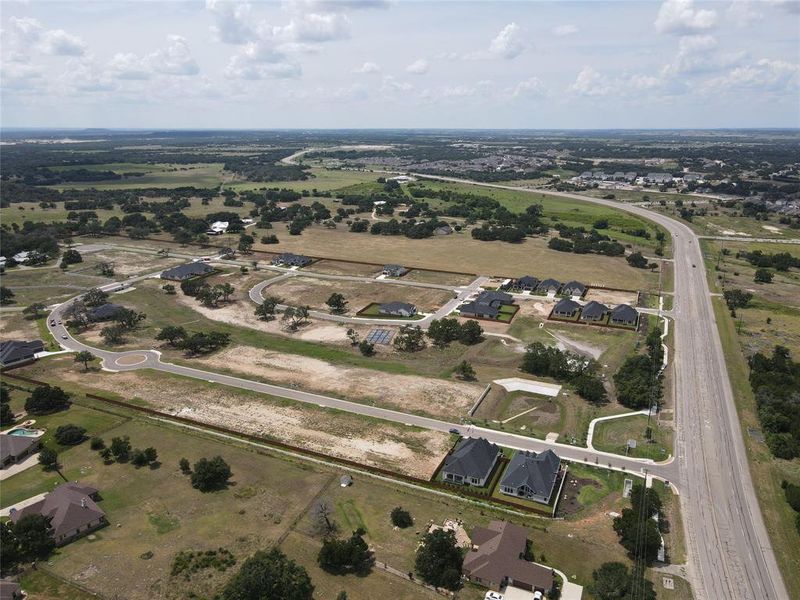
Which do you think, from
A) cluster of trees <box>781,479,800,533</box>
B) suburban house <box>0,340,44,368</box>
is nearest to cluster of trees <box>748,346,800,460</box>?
cluster of trees <box>781,479,800,533</box>

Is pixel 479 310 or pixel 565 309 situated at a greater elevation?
pixel 565 309

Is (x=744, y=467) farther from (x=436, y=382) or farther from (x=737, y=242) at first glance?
(x=737, y=242)

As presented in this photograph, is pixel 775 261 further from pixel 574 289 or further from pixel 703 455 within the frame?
pixel 703 455

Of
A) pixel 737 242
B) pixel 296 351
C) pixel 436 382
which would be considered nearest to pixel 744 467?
pixel 436 382

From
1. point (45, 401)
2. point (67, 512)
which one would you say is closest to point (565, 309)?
point (67, 512)

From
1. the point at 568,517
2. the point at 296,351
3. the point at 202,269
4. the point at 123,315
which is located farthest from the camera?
the point at 202,269
